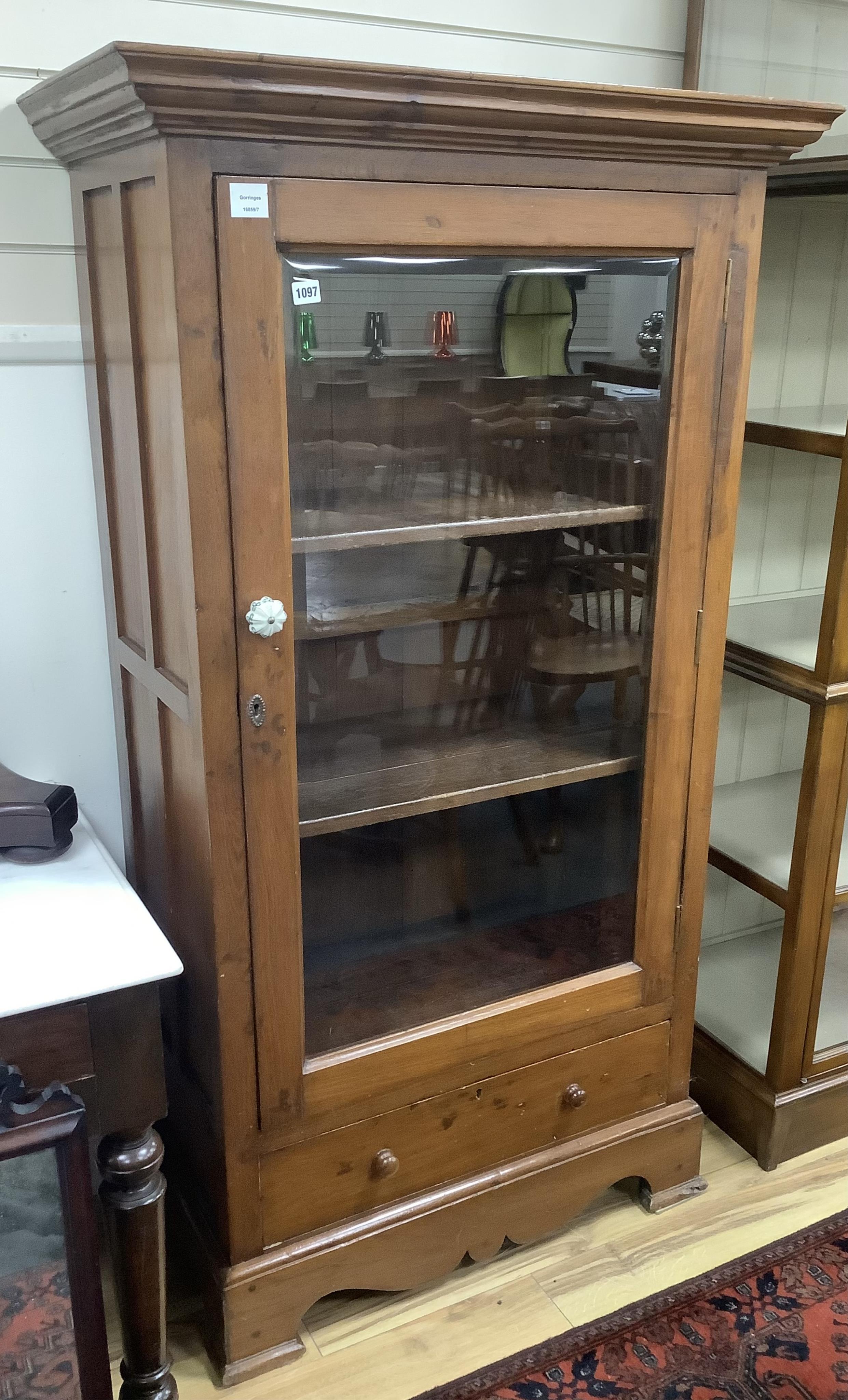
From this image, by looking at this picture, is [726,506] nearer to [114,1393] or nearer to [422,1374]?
[422,1374]

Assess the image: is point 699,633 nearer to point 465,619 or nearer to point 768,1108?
point 465,619

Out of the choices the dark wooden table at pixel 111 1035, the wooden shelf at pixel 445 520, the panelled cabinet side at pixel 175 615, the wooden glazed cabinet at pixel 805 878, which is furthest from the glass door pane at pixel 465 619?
the wooden glazed cabinet at pixel 805 878

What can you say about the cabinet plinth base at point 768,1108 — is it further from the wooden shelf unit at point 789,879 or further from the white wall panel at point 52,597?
the white wall panel at point 52,597

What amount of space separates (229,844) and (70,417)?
63 centimetres

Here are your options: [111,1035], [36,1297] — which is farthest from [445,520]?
[36,1297]

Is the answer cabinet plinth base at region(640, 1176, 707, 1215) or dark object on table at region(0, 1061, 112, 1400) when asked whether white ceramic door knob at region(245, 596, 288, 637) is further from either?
cabinet plinth base at region(640, 1176, 707, 1215)

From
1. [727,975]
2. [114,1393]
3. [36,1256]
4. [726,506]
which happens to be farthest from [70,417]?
[727,975]

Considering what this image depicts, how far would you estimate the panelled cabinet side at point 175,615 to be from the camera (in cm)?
109

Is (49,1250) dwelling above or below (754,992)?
above

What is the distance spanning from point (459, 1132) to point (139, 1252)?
1.45ft

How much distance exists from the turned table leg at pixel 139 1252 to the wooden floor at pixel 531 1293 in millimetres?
120

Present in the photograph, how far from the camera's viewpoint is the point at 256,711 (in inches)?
47.0

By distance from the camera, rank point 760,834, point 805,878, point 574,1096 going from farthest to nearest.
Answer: point 760,834
point 805,878
point 574,1096

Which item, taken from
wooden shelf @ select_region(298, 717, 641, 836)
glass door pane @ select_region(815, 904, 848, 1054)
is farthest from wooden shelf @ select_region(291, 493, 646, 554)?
glass door pane @ select_region(815, 904, 848, 1054)
